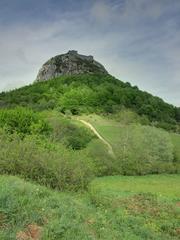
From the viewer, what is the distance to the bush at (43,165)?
27.6m

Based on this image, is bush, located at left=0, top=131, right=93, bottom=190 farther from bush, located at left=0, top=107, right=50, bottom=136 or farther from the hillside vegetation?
bush, located at left=0, top=107, right=50, bottom=136

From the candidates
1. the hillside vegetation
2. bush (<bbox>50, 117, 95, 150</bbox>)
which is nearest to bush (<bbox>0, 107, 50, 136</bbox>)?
the hillside vegetation

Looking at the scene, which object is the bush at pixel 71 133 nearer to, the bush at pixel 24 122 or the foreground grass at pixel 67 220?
the bush at pixel 24 122

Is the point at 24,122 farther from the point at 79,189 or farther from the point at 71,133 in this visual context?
the point at 79,189

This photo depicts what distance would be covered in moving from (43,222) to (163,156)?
58694mm

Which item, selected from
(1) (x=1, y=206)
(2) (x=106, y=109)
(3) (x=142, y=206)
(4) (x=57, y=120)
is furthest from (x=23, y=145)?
(2) (x=106, y=109)

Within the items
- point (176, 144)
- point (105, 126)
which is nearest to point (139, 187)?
point (176, 144)

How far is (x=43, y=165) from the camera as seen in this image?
27.7 meters

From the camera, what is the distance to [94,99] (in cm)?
13538

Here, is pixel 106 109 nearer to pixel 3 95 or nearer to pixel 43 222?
pixel 3 95

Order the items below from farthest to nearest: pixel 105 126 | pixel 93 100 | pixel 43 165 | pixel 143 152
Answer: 1. pixel 93 100
2. pixel 105 126
3. pixel 143 152
4. pixel 43 165

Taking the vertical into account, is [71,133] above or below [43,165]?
above

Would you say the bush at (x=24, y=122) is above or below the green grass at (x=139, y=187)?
above

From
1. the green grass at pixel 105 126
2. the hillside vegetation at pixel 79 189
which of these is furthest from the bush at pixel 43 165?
the green grass at pixel 105 126
